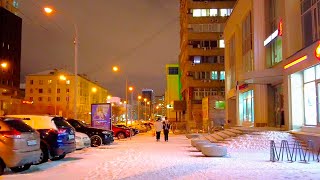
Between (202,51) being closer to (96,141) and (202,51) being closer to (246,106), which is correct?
(246,106)

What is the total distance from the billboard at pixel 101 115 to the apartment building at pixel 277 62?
33.9 ft

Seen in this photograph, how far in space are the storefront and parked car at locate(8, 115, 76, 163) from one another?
1243cm

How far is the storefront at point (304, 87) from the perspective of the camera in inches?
848

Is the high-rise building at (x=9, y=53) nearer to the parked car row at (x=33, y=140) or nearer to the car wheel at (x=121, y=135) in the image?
the car wheel at (x=121, y=135)

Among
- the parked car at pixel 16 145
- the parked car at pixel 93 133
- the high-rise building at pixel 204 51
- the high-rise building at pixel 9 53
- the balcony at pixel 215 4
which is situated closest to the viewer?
the parked car at pixel 16 145

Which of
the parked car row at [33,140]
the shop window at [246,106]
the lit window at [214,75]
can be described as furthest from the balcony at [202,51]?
the parked car row at [33,140]

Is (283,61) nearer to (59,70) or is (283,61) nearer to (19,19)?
(19,19)

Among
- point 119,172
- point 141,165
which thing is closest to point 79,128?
point 141,165

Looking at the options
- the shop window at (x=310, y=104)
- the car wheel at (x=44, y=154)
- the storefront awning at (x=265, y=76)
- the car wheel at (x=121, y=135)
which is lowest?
the car wheel at (x=121, y=135)

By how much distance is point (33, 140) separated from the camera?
1248 centimetres

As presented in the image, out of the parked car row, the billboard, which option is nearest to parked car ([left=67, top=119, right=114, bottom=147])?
the parked car row

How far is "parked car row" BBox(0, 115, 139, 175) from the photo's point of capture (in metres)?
11.6

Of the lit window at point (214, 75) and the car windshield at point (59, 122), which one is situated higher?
the lit window at point (214, 75)

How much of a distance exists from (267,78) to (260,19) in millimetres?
6281
